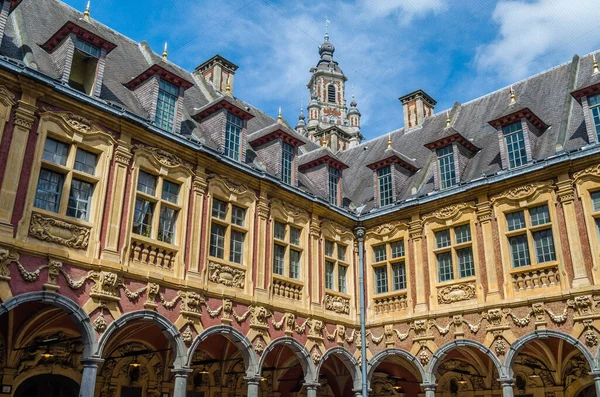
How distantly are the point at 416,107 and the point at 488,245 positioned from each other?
8961mm

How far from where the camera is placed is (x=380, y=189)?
19812 millimetres

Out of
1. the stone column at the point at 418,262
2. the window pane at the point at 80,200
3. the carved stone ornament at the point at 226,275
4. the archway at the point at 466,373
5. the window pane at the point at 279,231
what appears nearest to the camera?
the window pane at the point at 80,200

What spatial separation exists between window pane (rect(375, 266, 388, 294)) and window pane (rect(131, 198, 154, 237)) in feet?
26.7

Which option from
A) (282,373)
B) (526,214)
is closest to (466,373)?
(526,214)

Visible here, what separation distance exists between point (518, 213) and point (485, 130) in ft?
14.5

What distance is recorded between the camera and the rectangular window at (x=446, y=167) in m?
18.2

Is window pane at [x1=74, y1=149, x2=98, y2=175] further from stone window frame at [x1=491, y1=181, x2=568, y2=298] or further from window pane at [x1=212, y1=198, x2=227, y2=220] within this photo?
stone window frame at [x1=491, y1=181, x2=568, y2=298]

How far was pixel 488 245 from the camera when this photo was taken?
16.5m

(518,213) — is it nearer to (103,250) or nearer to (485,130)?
(485,130)

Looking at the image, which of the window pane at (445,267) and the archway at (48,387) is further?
the window pane at (445,267)

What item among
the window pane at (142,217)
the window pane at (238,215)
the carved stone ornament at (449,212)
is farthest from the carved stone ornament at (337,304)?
the window pane at (142,217)

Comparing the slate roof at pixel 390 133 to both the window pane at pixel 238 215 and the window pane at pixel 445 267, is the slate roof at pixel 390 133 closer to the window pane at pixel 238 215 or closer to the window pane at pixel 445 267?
the window pane at pixel 238 215

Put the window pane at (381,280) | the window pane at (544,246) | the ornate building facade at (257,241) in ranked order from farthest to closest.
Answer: the window pane at (381,280) → the window pane at (544,246) → the ornate building facade at (257,241)

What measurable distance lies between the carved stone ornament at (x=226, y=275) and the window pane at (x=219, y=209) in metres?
1.36
